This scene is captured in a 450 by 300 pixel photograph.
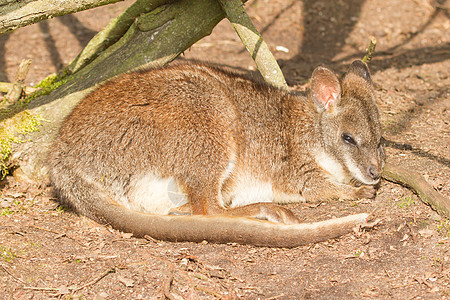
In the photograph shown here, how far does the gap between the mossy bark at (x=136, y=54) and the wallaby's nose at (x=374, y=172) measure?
2.38m

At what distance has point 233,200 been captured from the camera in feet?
16.7

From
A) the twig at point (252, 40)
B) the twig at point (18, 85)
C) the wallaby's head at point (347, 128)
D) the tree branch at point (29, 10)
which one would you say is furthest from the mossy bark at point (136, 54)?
the wallaby's head at point (347, 128)

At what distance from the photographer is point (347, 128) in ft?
16.3

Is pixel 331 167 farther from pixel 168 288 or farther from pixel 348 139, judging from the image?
pixel 168 288

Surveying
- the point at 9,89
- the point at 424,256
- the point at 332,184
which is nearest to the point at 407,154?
the point at 332,184

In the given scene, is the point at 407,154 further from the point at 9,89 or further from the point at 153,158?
the point at 9,89

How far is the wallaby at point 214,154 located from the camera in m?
4.12

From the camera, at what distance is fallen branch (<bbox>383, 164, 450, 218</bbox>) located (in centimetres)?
423

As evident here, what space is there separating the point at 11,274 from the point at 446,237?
3392 mm

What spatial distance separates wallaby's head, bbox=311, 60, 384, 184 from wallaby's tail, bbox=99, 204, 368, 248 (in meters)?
0.99

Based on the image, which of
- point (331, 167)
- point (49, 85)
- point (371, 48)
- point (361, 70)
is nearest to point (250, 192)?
point (331, 167)

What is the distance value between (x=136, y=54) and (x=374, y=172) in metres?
2.84

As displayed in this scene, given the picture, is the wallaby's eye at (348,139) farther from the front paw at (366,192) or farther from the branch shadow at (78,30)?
the branch shadow at (78,30)

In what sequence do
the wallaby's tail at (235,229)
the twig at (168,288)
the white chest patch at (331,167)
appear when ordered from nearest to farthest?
1. the twig at (168,288)
2. the wallaby's tail at (235,229)
3. the white chest patch at (331,167)
